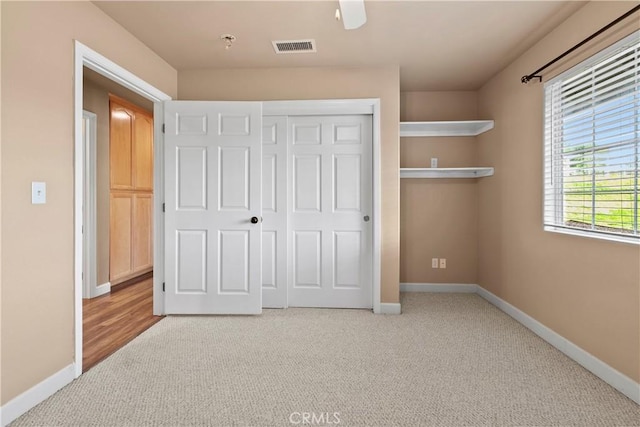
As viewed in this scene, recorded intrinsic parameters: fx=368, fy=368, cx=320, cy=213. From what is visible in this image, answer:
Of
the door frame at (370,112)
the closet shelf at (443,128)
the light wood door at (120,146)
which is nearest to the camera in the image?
the door frame at (370,112)

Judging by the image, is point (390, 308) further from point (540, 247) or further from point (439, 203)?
point (439, 203)

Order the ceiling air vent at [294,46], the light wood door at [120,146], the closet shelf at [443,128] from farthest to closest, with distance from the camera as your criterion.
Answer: the light wood door at [120,146], the closet shelf at [443,128], the ceiling air vent at [294,46]

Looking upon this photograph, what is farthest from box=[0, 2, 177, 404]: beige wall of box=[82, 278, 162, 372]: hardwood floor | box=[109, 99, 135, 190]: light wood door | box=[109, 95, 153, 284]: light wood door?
box=[109, 95, 153, 284]: light wood door

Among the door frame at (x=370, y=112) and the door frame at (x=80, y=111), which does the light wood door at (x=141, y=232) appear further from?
the door frame at (x=370, y=112)

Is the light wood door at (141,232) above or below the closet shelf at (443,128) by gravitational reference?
below

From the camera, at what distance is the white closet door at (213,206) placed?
3568mm

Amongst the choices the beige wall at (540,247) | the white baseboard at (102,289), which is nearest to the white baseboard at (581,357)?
the beige wall at (540,247)

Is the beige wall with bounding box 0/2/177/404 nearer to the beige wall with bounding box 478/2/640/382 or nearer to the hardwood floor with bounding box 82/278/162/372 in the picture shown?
the hardwood floor with bounding box 82/278/162/372

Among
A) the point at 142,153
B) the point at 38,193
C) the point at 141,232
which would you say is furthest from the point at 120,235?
the point at 38,193

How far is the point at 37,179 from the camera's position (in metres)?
2.09

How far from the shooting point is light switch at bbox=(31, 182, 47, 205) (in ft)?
6.75

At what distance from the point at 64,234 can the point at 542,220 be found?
3570 millimetres

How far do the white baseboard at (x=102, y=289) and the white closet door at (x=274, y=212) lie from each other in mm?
2192

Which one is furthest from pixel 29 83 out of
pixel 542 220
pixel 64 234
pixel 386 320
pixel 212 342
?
pixel 542 220
